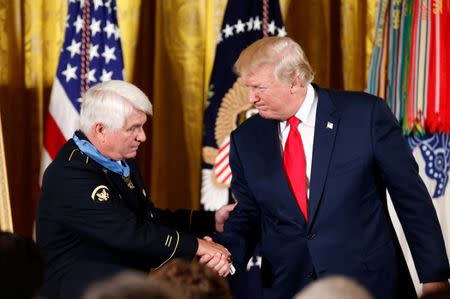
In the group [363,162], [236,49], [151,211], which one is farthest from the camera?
[236,49]

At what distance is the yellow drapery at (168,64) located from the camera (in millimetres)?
5320

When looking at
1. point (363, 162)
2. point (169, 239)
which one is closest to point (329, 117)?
point (363, 162)

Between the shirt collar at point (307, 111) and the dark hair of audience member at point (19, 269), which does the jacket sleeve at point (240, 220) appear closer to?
the shirt collar at point (307, 111)

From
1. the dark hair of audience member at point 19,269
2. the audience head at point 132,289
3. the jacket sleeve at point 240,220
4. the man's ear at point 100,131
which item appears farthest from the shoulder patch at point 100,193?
the audience head at point 132,289

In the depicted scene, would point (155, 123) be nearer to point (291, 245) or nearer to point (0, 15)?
point (0, 15)

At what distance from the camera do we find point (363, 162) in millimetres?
3148

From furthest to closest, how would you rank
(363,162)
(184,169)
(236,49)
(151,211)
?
(184,169)
(236,49)
(151,211)
(363,162)

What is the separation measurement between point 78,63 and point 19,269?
338cm

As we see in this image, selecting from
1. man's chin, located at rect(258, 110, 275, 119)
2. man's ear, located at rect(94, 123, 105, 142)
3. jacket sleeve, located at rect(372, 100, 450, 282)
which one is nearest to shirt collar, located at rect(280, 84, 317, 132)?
man's chin, located at rect(258, 110, 275, 119)

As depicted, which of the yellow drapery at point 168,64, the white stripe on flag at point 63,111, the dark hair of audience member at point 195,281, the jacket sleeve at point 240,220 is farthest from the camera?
the yellow drapery at point 168,64

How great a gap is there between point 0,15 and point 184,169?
4.93 feet

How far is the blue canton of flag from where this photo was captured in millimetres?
5094

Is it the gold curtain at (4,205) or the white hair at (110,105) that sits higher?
the white hair at (110,105)

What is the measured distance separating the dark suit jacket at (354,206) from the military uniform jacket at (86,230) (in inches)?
17.0
